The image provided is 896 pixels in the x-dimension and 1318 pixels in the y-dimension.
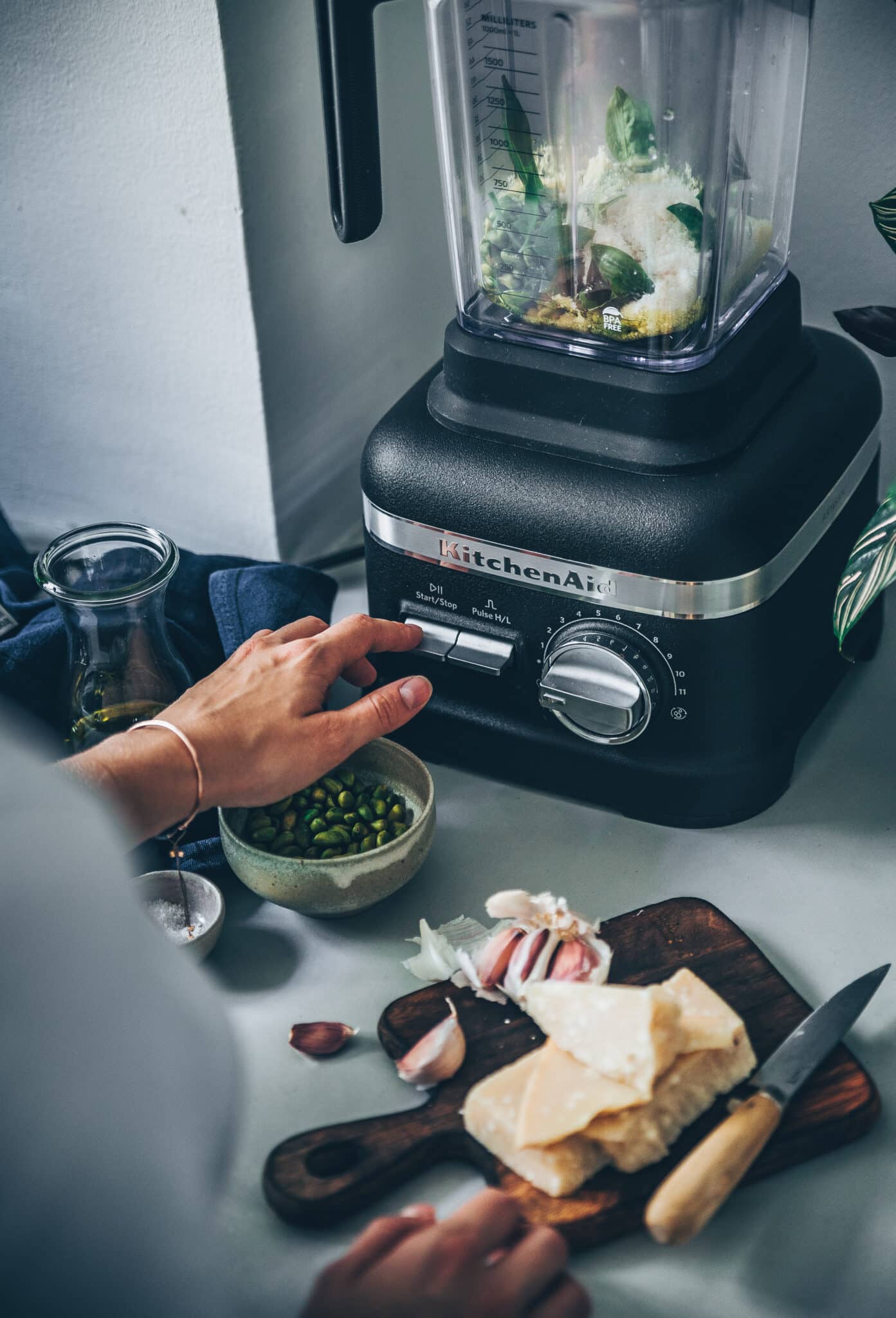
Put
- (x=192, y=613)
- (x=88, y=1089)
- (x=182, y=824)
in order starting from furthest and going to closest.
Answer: (x=192, y=613), (x=182, y=824), (x=88, y=1089)

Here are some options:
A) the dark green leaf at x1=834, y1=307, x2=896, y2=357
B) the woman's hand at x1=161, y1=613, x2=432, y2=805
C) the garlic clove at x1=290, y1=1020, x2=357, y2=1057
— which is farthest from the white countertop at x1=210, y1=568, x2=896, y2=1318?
the dark green leaf at x1=834, y1=307, x2=896, y2=357

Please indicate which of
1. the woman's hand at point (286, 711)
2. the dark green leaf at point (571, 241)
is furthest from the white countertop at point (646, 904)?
the dark green leaf at point (571, 241)

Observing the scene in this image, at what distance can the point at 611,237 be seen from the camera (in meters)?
0.81

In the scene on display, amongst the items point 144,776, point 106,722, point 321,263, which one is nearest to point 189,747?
point 144,776

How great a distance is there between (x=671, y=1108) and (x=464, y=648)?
334mm

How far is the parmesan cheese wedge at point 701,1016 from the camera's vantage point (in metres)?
0.68

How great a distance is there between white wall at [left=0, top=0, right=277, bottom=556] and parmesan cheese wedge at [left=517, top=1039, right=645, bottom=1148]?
624mm

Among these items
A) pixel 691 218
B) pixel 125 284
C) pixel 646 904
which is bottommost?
pixel 646 904

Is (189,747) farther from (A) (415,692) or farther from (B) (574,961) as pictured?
(B) (574,961)

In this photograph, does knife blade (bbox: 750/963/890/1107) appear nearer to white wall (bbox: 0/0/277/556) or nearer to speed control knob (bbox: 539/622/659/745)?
speed control knob (bbox: 539/622/659/745)

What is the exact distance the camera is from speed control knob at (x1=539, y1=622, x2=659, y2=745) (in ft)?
2.67

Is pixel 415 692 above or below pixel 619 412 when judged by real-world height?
below

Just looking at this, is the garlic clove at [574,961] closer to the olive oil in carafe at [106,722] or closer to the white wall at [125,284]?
the olive oil in carafe at [106,722]

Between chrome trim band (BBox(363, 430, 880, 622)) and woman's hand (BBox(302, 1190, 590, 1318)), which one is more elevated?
chrome trim band (BBox(363, 430, 880, 622))
